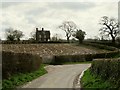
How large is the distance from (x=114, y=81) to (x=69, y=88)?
8.42 m

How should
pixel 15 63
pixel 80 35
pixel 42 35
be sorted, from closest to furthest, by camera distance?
pixel 15 63, pixel 80 35, pixel 42 35

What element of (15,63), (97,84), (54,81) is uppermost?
(15,63)

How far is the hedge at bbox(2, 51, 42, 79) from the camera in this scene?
98.4ft

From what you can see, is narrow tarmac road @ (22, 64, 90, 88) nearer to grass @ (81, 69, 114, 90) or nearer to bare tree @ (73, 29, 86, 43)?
grass @ (81, 69, 114, 90)

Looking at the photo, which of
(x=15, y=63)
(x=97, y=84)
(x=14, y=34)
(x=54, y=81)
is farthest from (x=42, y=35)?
(x=97, y=84)

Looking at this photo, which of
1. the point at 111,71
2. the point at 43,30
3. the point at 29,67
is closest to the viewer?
the point at 111,71

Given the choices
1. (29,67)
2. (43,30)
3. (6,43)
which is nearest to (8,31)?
(43,30)

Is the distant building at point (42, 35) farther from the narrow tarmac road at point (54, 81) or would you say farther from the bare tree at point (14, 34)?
the narrow tarmac road at point (54, 81)

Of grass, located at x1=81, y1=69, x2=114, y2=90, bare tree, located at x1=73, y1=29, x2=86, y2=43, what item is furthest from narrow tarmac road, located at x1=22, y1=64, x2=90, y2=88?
bare tree, located at x1=73, y1=29, x2=86, y2=43

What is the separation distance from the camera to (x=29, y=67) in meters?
41.2

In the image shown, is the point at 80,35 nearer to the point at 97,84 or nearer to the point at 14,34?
Answer: the point at 14,34

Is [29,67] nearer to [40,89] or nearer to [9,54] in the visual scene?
[9,54]

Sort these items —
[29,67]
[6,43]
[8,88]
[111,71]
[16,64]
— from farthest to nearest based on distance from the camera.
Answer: [6,43]
[29,67]
[16,64]
[8,88]
[111,71]

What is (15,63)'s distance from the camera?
112 ft
